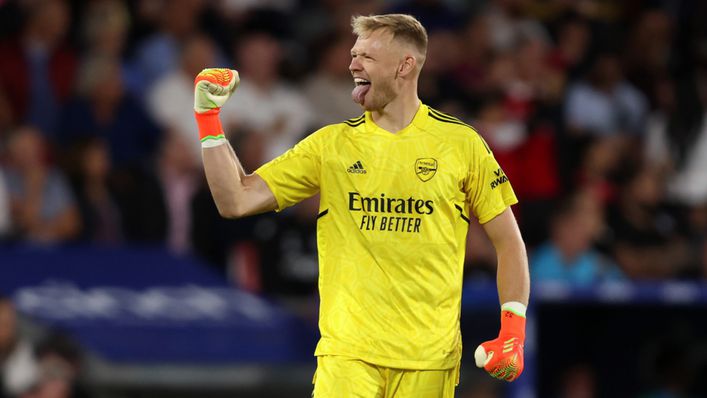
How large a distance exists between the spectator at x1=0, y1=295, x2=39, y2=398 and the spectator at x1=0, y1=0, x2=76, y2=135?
2025mm

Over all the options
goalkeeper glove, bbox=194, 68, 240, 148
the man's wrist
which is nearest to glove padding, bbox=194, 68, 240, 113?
goalkeeper glove, bbox=194, 68, 240, 148

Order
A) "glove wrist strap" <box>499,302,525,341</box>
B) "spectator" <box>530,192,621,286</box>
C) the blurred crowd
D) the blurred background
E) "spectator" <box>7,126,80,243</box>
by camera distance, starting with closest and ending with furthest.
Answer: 1. "glove wrist strap" <box>499,302,525,341</box>
2. the blurred background
3. "spectator" <box>7,126,80,243</box>
4. the blurred crowd
5. "spectator" <box>530,192,621,286</box>

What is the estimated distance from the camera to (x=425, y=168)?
18.5 ft

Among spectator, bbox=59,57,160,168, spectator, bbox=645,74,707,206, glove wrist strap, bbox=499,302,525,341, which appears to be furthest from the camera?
spectator, bbox=645,74,707,206

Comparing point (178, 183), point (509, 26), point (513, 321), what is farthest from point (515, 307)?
point (509, 26)

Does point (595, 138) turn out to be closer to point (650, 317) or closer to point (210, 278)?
point (650, 317)

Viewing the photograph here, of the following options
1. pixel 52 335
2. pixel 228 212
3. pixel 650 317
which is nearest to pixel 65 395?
pixel 52 335

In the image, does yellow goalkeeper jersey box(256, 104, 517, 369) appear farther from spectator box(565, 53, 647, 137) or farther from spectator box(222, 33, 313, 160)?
spectator box(565, 53, 647, 137)

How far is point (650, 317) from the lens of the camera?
11539mm

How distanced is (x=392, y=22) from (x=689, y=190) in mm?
7671

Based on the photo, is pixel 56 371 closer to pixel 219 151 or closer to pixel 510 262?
pixel 219 151

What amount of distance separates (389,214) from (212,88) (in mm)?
854

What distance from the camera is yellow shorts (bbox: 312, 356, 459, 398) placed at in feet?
18.1

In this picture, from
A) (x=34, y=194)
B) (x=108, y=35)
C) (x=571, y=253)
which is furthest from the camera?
(x=108, y=35)
